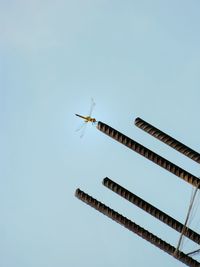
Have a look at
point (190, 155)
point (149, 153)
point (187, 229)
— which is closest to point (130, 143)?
point (149, 153)

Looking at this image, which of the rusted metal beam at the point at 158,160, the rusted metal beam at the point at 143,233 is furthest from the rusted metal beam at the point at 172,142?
the rusted metal beam at the point at 143,233

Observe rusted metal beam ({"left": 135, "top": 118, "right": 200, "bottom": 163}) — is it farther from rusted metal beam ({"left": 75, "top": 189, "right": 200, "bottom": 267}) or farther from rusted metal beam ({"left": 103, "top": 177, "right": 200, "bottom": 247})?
rusted metal beam ({"left": 75, "top": 189, "right": 200, "bottom": 267})

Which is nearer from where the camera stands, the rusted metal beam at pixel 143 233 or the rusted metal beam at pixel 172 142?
the rusted metal beam at pixel 172 142

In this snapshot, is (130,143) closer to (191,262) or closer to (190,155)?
(190,155)

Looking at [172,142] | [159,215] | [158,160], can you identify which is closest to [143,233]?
[159,215]

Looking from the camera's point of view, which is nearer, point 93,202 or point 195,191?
point 195,191

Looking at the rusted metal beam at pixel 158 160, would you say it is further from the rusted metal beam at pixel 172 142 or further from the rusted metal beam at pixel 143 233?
the rusted metal beam at pixel 143 233

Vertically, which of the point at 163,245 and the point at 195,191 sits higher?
the point at 195,191

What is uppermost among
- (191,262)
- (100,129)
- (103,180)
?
(100,129)

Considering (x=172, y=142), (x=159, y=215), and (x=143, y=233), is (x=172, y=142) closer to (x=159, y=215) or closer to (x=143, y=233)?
(x=159, y=215)
